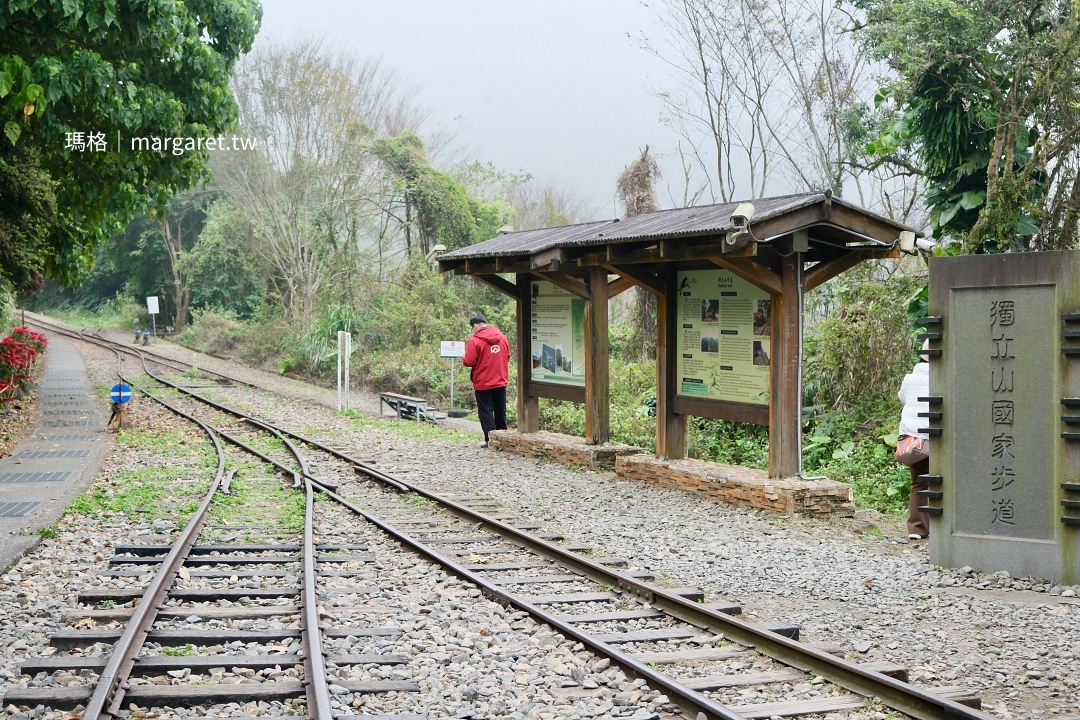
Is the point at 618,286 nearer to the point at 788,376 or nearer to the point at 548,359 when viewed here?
the point at 548,359

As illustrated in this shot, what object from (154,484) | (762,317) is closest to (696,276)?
(762,317)

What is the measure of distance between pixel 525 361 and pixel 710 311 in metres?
4.43

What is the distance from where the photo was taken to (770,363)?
10.2 m

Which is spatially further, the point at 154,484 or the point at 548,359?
the point at 548,359

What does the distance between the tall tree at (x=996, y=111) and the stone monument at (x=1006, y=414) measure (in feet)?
16.0

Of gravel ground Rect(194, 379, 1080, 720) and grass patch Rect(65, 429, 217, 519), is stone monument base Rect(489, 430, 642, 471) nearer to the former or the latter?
gravel ground Rect(194, 379, 1080, 720)

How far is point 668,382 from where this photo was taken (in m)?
11.8

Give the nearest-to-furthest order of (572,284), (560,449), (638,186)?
(572,284) → (560,449) → (638,186)

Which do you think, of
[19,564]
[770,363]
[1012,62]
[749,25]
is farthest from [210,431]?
[749,25]

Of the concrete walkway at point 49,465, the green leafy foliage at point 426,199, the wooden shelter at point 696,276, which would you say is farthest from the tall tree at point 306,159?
the wooden shelter at point 696,276

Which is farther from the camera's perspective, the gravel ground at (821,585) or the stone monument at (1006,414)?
the stone monument at (1006,414)

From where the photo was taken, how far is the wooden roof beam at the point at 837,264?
396 inches

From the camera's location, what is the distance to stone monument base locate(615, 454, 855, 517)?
955 cm

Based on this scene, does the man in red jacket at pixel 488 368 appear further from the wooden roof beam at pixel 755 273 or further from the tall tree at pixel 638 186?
the tall tree at pixel 638 186
